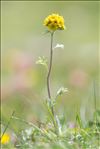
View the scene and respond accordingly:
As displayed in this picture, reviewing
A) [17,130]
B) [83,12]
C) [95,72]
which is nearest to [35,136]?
[17,130]

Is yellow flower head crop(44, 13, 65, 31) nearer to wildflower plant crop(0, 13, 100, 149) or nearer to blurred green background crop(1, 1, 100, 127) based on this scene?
wildflower plant crop(0, 13, 100, 149)

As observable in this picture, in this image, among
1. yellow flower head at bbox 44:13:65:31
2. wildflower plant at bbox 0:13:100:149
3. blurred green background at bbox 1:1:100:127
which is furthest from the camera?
blurred green background at bbox 1:1:100:127

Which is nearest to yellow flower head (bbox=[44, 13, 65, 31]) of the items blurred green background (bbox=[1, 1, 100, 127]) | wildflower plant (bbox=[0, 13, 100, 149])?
wildflower plant (bbox=[0, 13, 100, 149])

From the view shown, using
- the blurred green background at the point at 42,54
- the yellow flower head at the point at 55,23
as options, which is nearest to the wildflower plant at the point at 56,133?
the yellow flower head at the point at 55,23

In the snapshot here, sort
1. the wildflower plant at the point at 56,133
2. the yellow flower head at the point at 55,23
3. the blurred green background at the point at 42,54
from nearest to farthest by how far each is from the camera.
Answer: the wildflower plant at the point at 56,133
the yellow flower head at the point at 55,23
the blurred green background at the point at 42,54

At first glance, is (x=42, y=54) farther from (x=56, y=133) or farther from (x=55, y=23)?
(x=56, y=133)

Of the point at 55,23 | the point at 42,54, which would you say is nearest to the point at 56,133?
the point at 55,23

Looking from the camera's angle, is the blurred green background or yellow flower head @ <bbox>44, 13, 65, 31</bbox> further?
the blurred green background

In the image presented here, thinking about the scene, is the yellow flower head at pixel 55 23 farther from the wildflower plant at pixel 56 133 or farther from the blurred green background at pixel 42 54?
the blurred green background at pixel 42 54
